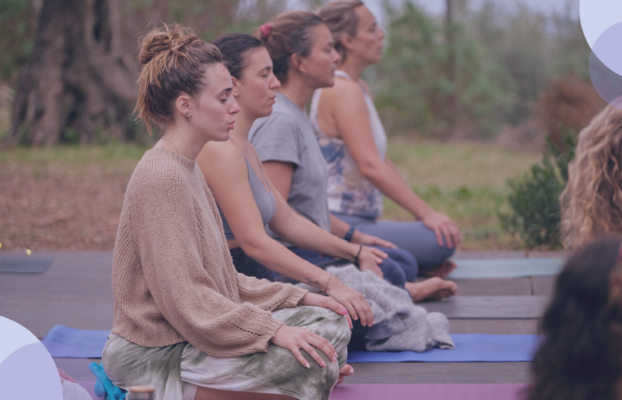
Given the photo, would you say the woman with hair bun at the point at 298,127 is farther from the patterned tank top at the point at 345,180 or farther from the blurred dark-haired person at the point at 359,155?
the patterned tank top at the point at 345,180

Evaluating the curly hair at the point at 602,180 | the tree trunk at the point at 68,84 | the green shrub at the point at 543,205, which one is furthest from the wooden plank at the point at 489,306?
the tree trunk at the point at 68,84

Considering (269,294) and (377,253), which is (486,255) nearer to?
(377,253)

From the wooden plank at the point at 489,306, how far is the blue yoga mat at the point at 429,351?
1.03 feet

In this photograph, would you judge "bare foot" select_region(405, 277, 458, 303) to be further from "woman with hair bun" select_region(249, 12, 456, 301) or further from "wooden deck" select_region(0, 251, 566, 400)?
"woman with hair bun" select_region(249, 12, 456, 301)

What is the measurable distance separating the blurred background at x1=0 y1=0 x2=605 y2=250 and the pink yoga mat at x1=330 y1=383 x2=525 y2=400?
1.72 m

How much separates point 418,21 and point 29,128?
25.7ft

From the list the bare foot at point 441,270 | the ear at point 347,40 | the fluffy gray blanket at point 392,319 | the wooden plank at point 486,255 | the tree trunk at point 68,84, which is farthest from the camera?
the tree trunk at point 68,84

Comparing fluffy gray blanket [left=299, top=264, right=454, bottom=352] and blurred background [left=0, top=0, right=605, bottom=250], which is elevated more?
fluffy gray blanket [left=299, top=264, right=454, bottom=352]

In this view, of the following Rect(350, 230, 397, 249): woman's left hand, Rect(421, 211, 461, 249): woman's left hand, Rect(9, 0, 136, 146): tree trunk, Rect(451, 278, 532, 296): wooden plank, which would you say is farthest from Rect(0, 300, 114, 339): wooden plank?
Rect(9, 0, 136, 146): tree trunk

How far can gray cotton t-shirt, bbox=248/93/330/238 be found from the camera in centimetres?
288

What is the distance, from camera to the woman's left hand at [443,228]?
3.75m

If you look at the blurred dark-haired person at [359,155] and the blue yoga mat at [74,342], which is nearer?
the blue yoga mat at [74,342]

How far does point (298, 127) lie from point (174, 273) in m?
1.29

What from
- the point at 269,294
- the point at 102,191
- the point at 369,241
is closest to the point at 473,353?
the point at 369,241
